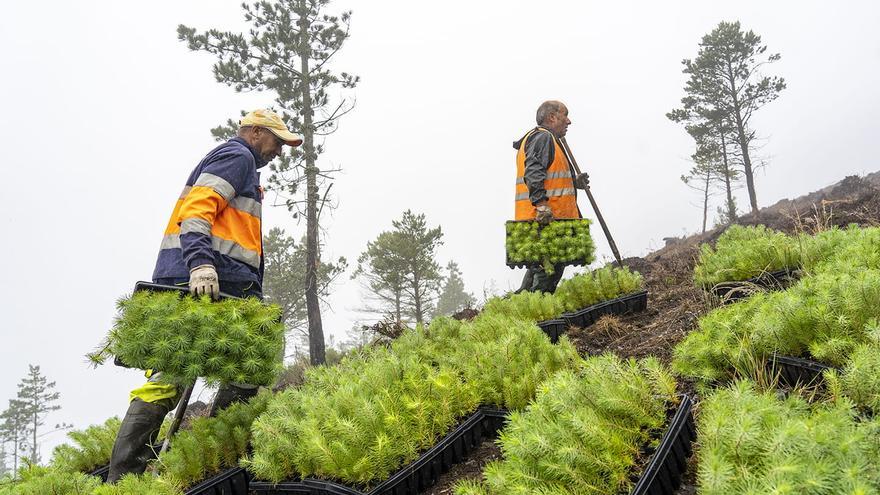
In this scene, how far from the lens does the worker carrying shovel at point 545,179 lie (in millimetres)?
5137

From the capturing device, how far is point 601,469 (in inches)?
60.7

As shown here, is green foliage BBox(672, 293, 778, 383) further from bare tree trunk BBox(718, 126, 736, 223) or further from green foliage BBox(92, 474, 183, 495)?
bare tree trunk BBox(718, 126, 736, 223)

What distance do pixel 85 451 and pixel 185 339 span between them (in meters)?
2.03

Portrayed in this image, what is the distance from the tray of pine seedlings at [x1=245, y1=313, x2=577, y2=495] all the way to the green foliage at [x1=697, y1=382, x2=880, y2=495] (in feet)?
Answer: 4.58

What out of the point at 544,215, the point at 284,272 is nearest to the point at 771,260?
the point at 544,215

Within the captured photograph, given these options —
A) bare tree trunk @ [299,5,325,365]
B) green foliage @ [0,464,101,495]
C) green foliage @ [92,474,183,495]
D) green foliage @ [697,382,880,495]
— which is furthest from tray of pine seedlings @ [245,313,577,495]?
bare tree trunk @ [299,5,325,365]

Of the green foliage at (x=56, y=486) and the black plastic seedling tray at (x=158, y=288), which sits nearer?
the green foliage at (x=56, y=486)

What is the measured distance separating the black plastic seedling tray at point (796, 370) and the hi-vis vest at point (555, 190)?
128 inches

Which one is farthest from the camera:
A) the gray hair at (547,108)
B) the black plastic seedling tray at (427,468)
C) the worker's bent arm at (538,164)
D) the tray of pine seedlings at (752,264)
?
the gray hair at (547,108)

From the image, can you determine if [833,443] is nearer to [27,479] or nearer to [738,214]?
[27,479]

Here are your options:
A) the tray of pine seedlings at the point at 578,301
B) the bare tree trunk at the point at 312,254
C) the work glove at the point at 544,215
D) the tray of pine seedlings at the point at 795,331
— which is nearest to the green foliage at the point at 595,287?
the tray of pine seedlings at the point at 578,301

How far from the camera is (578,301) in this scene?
16.5ft

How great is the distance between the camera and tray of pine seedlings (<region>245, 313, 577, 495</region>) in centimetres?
228

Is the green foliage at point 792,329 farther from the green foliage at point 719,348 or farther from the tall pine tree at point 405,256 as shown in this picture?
the tall pine tree at point 405,256
